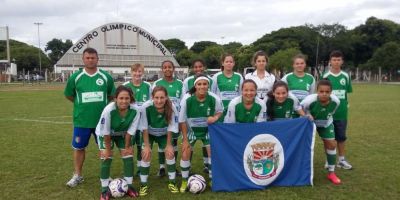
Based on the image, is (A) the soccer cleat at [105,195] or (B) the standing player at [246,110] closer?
(A) the soccer cleat at [105,195]

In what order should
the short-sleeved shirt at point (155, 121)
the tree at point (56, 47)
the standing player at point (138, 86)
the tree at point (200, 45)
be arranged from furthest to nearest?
the tree at point (56, 47) < the tree at point (200, 45) < the standing player at point (138, 86) < the short-sleeved shirt at point (155, 121)

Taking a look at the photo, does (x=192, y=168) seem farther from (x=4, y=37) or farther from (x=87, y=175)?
(x=4, y=37)

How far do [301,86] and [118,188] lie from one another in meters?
3.47

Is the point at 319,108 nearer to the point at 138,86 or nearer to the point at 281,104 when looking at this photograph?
the point at 281,104

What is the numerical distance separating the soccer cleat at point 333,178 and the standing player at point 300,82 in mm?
1319

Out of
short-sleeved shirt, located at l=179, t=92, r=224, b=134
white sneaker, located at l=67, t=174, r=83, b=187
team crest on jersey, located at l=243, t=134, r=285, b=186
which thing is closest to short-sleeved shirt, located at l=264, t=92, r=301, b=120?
team crest on jersey, located at l=243, t=134, r=285, b=186

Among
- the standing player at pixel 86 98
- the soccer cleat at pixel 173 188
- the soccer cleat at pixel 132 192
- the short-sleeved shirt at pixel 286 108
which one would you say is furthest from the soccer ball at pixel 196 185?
the standing player at pixel 86 98

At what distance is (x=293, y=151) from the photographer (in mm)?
6141

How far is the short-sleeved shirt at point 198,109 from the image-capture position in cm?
610

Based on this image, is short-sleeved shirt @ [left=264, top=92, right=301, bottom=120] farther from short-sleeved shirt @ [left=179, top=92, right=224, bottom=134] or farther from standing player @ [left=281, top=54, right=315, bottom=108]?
short-sleeved shirt @ [left=179, top=92, right=224, bottom=134]

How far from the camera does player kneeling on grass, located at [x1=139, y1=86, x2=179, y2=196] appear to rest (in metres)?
5.86

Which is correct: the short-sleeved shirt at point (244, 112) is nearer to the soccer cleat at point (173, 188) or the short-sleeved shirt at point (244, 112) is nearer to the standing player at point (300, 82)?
the standing player at point (300, 82)

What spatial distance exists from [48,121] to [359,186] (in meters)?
11.3

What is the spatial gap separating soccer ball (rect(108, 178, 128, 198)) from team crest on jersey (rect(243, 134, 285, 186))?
179 cm
